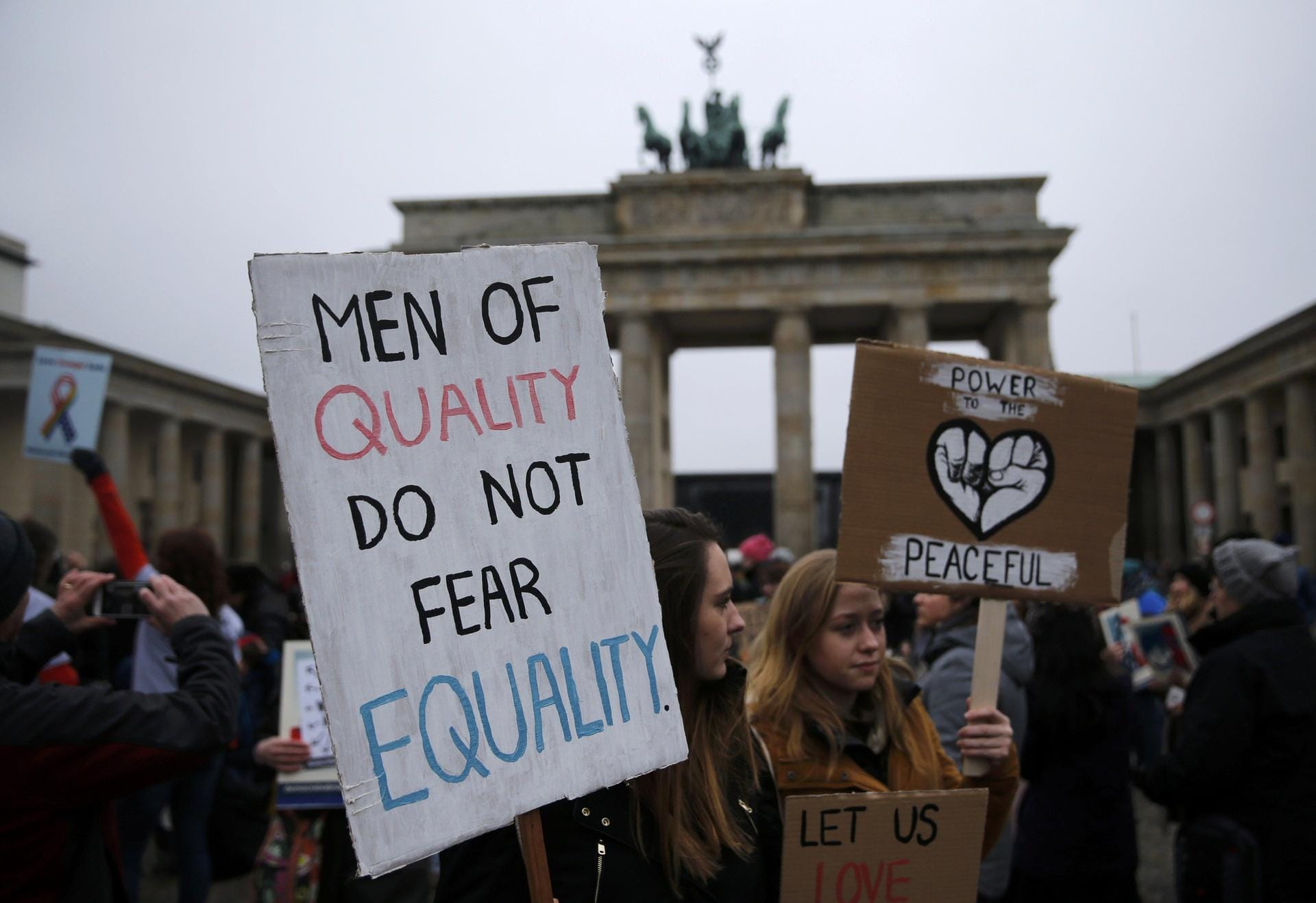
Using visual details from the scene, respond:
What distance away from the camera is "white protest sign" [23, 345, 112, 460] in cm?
859

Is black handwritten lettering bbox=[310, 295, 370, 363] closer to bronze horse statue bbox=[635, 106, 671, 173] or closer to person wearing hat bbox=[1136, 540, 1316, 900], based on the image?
person wearing hat bbox=[1136, 540, 1316, 900]

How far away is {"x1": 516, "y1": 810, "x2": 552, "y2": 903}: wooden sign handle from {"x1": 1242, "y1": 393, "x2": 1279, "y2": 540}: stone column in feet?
103

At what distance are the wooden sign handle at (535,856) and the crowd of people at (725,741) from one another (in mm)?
131

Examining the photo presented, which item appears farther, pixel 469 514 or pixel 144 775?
pixel 144 775

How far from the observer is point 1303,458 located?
2650 centimetres

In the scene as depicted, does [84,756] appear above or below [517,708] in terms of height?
below

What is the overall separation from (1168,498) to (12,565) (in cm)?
4049

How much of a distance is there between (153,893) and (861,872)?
540 cm

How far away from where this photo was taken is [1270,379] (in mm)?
28109

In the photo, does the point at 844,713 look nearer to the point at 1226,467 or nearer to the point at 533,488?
the point at 533,488

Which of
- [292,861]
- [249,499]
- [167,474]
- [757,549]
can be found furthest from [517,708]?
[249,499]

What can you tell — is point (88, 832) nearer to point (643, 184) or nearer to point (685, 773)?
point (685, 773)

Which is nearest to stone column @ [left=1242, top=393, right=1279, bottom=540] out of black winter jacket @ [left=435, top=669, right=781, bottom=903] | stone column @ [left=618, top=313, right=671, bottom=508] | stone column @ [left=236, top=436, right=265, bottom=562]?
stone column @ [left=618, top=313, right=671, bottom=508]

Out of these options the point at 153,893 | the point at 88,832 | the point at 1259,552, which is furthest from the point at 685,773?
the point at 153,893
